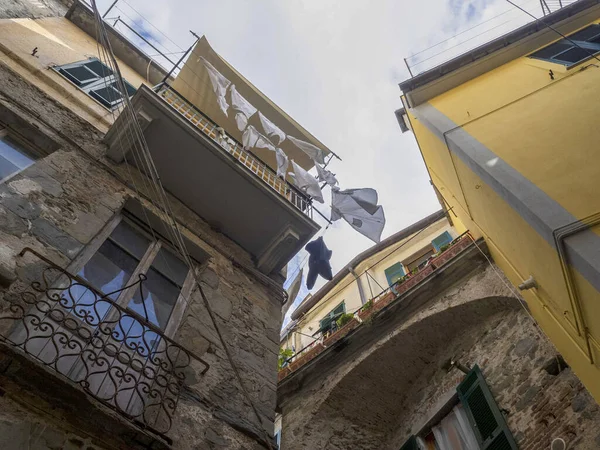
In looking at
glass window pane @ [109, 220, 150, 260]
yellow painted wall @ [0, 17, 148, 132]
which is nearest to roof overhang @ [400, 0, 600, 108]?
yellow painted wall @ [0, 17, 148, 132]

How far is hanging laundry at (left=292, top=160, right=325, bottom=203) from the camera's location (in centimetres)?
813

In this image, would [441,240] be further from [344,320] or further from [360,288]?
[344,320]

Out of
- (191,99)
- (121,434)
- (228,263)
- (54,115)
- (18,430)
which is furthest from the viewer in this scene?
(191,99)

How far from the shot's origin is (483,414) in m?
6.64

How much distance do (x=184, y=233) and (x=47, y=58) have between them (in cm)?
363

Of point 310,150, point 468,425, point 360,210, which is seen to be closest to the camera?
point 468,425

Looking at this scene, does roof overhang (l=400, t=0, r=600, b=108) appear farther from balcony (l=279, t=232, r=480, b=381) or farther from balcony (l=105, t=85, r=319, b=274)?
balcony (l=105, t=85, r=319, b=274)

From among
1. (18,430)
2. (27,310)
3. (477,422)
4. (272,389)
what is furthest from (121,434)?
(477,422)

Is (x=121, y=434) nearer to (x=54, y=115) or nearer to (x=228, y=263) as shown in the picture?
(x=228, y=263)

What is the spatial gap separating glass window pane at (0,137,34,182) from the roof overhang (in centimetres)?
652

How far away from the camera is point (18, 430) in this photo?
9.79 ft

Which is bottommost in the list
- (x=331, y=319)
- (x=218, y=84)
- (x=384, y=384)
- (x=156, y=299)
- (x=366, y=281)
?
(x=331, y=319)

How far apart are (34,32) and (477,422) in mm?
8735

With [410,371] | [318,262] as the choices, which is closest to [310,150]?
[318,262]
